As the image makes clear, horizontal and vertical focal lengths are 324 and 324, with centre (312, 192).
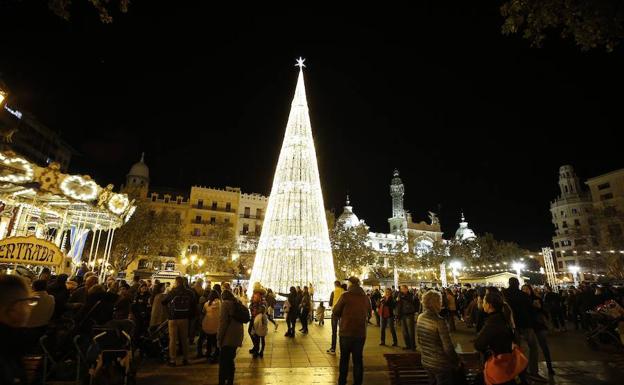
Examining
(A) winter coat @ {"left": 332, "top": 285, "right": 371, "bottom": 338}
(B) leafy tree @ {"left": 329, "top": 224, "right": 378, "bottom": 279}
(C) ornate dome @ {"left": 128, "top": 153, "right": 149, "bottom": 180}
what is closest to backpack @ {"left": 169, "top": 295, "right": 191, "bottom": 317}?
(A) winter coat @ {"left": 332, "top": 285, "right": 371, "bottom": 338}

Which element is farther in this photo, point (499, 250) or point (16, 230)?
point (499, 250)

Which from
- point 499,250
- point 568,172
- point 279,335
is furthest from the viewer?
point 568,172

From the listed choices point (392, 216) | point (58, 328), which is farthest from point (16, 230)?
point (392, 216)

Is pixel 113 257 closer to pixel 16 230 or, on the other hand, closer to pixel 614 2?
pixel 16 230

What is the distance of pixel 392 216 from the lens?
278 ft

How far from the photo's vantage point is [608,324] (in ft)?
30.3

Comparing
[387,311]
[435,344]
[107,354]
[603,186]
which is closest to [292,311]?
[387,311]

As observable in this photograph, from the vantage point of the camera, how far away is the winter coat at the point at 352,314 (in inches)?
213

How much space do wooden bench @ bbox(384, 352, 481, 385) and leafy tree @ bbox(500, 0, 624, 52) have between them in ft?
A: 20.5

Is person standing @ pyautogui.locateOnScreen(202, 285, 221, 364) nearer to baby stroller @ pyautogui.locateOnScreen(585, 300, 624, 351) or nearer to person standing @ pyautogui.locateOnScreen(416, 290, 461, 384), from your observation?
person standing @ pyautogui.locateOnScreen(416, 290, 461, 384)

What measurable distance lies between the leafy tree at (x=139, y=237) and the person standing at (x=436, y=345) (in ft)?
102

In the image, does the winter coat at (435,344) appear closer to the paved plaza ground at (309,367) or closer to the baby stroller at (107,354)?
the paved plaza ground at (309,367)

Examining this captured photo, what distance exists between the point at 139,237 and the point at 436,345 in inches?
1242

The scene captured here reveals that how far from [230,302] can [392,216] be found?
8235cm
